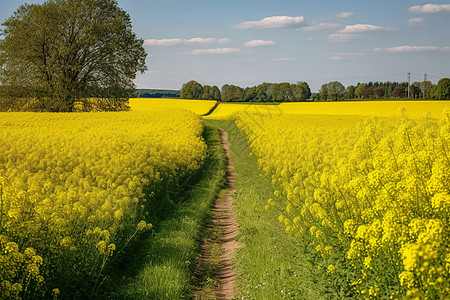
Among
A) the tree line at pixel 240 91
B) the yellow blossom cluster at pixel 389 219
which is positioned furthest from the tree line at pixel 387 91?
the yellow blossom cluster at pixel 389 219

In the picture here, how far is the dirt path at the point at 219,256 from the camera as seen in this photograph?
7516mm

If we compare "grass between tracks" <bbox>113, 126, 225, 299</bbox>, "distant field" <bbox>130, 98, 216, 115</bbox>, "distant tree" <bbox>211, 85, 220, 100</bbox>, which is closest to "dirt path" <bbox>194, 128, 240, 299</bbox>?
"grass between tracks" <bbox>113, 126, 225, 299</bbox>

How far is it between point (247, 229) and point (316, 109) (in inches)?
1648

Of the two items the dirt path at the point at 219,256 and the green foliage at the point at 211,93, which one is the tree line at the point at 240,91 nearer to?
the green foliage at the point at 211,93

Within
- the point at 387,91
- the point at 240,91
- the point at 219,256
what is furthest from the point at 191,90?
the point at 219,256

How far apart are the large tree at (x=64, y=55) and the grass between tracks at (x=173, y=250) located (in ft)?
86.9

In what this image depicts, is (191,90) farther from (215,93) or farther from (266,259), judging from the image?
(266,259)

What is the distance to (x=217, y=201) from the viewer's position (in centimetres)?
1362

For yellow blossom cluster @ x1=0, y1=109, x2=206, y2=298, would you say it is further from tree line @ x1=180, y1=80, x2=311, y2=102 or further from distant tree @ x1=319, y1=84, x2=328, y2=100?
distant tree @ x1=319, y1=84, x2=328, y2=100

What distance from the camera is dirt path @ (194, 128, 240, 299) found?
Answer: 7516mm

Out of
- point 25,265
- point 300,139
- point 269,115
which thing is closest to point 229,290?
point 25,265

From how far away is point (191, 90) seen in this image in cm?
10281

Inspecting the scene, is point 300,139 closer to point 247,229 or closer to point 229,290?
point 247,229

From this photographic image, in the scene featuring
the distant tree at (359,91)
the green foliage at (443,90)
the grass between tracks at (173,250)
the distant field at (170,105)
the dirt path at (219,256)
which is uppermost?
the distant tree at (359,91)
